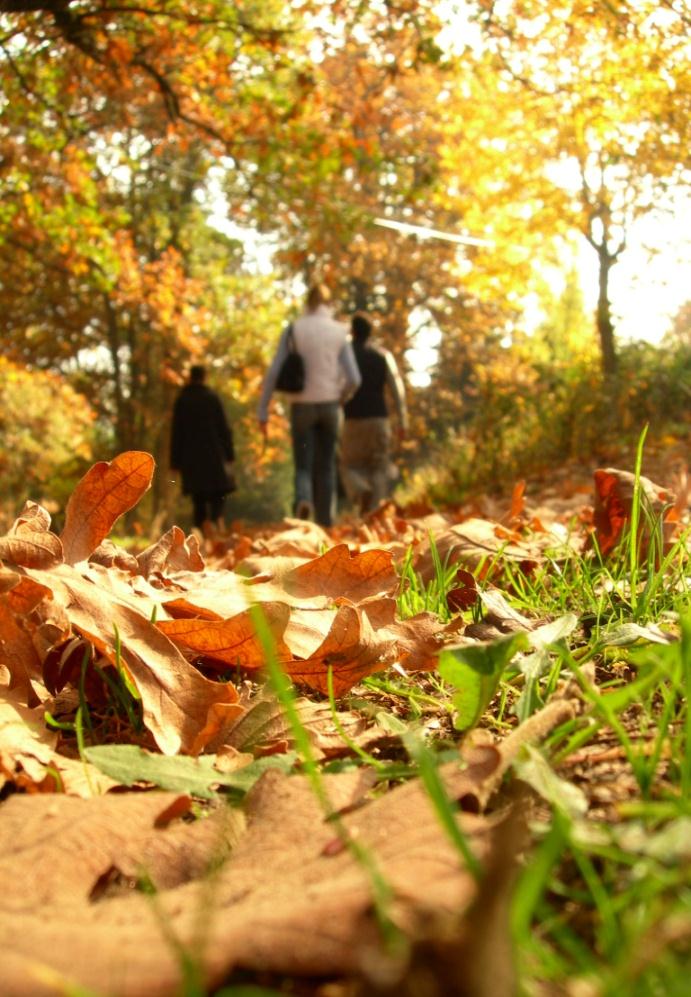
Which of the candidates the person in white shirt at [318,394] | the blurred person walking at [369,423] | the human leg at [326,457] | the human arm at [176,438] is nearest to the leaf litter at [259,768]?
the person in white shirt at [318,394]

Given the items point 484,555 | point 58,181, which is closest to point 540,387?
point 58,181

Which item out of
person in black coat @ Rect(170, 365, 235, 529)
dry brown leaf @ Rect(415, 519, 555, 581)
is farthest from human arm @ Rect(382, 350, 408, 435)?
dry brown leaf @ Rect(415, 519, 555, 581)

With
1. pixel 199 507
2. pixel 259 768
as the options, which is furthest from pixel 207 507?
pixel 259 768

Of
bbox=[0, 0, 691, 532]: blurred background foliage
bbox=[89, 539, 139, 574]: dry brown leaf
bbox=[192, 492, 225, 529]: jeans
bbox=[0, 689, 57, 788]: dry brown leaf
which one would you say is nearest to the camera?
bbox=[0, 689, 57, 788]: dry brown leaf

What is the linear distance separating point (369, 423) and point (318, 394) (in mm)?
1607

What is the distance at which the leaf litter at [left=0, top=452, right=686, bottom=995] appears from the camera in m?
0.56

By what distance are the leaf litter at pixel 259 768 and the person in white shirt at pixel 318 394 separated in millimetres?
6217

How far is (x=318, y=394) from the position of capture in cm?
819

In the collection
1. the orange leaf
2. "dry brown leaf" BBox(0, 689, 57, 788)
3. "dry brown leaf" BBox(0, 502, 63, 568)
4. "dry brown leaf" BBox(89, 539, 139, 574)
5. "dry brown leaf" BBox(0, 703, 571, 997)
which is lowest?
"dry brown leaf" BBox(0, 689, 57, 788)

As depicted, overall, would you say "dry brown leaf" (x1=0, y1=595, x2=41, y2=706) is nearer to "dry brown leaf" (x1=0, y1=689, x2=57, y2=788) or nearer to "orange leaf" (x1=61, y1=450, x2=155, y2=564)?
"dry brown leaf" (x1=0, y1=689, x2=57, y2=788)

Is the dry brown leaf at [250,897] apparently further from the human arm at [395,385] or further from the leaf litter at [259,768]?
the human arm at [395,385]

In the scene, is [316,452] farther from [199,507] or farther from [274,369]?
[199,507]

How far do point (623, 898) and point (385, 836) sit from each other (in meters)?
0.19

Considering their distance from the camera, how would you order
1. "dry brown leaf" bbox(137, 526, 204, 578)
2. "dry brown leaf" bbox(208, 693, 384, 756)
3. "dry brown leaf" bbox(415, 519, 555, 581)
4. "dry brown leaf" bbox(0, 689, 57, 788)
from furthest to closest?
"dry brown leaf" bbox(415, 519, 555, 581)
"dry brown leaf" bbox(137, 526, 204, 578)
"dry brown leaf" bbox(208, 693, 384, 756)
"dry brown leaf" bbox(0, 689, 57, 788)
